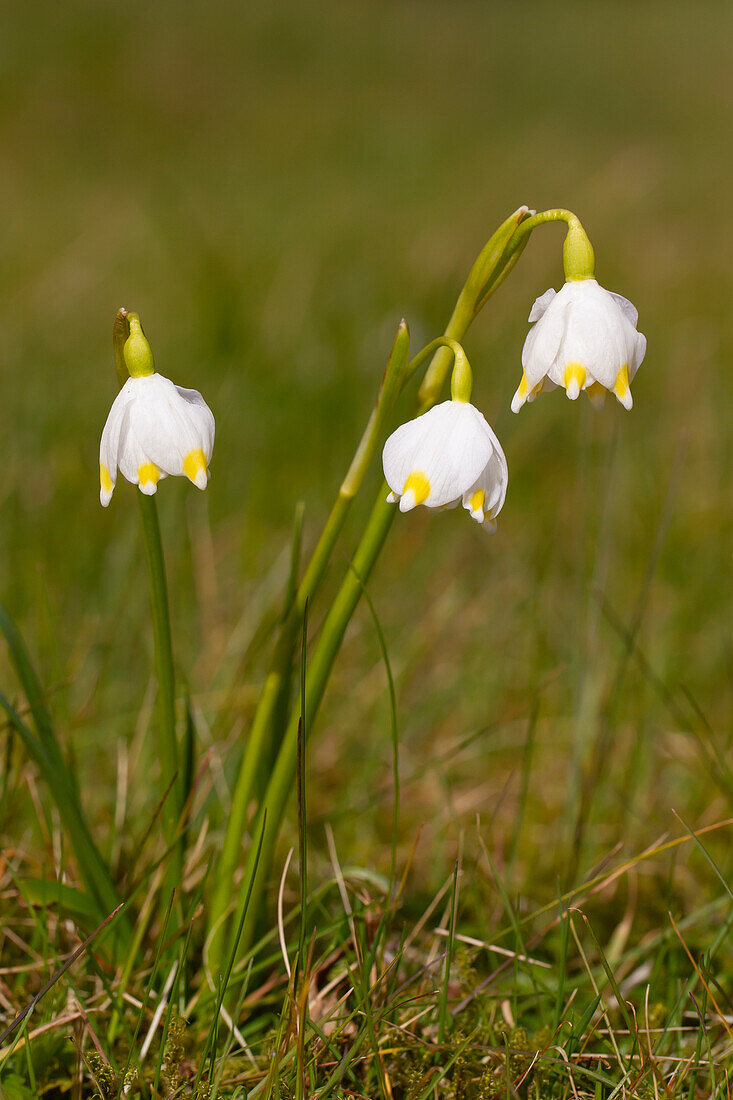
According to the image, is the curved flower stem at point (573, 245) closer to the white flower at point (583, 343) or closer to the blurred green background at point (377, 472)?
the white flower at point (583, 343)

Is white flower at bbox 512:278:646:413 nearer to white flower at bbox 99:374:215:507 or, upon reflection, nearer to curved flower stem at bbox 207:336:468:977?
curved flower stem at bbox 207:336:468:977

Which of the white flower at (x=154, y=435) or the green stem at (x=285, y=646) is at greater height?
the white flower at (x=154, y=435)

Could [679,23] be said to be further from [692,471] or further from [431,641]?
[431,641]

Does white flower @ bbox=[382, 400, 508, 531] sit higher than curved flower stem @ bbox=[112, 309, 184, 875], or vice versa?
white flower @ bbox=[382, 400, 508, 531]

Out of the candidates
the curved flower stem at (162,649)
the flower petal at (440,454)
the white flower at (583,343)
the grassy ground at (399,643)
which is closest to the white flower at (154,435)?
the curved flower stem at (162,649)

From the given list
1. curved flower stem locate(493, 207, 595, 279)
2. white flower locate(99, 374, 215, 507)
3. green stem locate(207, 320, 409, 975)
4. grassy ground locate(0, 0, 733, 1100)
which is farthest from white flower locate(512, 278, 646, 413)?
grassy ground locate(0, 0, 733, 1100)

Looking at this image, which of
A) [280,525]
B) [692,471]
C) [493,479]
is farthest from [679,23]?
[493,479]
